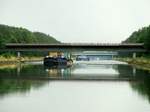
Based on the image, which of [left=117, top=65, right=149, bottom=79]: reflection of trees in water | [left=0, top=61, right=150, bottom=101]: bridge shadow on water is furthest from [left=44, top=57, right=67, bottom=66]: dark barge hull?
[left=0, top=61, right=150, bottom=101]: bridge shadow on water

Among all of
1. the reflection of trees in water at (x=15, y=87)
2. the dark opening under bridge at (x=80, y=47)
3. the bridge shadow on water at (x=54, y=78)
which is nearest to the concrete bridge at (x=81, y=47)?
the dark opening under bridge at (x=80, y=47)

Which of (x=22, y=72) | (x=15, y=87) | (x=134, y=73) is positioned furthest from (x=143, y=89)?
(x=22, y=72)

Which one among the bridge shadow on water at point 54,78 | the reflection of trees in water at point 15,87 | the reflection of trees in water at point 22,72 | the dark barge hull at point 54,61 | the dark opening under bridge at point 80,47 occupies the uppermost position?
the dark opening under bridge at point 80,47

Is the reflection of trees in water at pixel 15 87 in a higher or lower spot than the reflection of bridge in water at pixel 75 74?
higher

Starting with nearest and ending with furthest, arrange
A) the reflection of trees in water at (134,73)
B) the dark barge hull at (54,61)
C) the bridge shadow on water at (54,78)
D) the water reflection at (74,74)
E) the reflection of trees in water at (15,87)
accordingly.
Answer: the reflection of trees in water at (15,87) < the bridge shadow on water at (54,78) < the water reflection at (74,74) < the reflection of trees in water at (134,73) < the dark barge hull at (54,61)

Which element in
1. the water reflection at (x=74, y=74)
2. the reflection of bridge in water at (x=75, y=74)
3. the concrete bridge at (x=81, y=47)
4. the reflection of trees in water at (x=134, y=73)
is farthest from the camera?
the concrete bridge at (x=81, y=47)

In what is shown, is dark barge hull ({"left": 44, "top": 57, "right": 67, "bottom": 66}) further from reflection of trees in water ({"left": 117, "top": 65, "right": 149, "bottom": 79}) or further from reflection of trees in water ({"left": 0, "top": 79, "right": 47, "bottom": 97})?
reflection of trees in water ({"left": 0, "top": 79, "right": 47, "bottom": 97})

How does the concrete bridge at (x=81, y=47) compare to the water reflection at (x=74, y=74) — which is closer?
A: the water reflection at (x=74, y=74)

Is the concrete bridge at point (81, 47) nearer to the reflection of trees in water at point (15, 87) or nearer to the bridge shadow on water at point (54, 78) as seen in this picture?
the bridge shadow on water at point (54, 78)

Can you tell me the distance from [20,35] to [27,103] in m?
134

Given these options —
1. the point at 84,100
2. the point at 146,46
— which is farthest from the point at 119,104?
the point at 146,46

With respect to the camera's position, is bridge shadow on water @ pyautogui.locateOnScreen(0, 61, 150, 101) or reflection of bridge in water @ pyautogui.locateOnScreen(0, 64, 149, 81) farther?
reflection of bridge in water @ pyautogui.locateOnScreen(0, 64, 149, 81)

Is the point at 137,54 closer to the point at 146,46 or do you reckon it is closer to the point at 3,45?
the point at 146,46

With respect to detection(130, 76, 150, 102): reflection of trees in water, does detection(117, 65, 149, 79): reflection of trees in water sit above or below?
below
